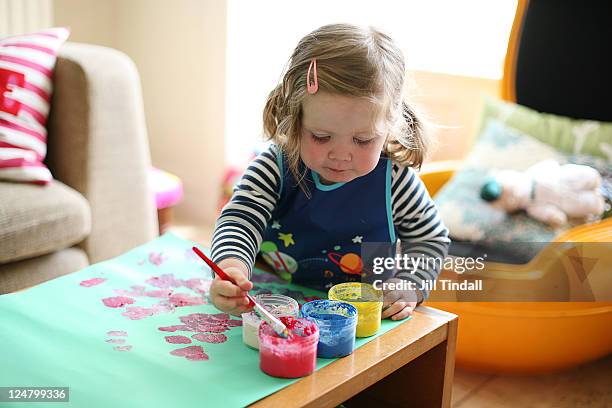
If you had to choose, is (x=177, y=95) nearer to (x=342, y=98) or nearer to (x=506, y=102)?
(x=506, y=102)

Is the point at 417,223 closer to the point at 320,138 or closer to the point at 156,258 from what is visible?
the point at 320,138

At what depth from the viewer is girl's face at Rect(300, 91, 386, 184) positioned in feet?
3.38

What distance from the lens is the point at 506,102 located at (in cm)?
205

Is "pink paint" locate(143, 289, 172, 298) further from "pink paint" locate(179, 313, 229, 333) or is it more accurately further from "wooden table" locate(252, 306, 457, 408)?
"wooden table" locate(252, 306, 457, 408)

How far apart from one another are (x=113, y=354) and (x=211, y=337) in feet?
0.45

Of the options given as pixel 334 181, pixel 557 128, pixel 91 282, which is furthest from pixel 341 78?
pixel 557 128

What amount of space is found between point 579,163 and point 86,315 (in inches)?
51.0

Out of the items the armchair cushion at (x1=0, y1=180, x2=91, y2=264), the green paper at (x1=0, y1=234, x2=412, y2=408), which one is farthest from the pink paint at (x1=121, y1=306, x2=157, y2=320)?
the armchair cushion at (x1=0, y1=180, x2=91, y2=264)

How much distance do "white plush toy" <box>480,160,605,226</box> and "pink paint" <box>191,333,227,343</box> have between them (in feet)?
3.26

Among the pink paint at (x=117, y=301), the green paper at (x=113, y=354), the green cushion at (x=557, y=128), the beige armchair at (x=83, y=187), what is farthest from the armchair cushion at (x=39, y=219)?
the green cushion at (x=557, y=128)

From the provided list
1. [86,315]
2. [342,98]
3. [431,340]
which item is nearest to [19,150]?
[86,315]

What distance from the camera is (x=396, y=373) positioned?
115cm

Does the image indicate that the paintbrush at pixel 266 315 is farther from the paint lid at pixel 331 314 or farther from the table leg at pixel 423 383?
the table leg at pixel 423 383

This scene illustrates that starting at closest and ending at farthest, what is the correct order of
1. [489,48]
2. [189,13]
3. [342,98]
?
[342,98] < [489,48] < [189,13]
